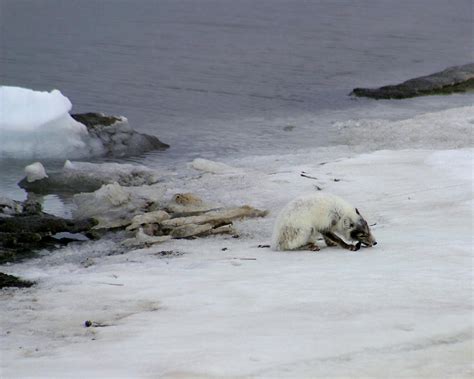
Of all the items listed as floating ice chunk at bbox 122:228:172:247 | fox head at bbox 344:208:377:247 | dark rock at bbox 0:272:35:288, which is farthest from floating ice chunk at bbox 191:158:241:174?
dark rock at bbox 0:272:35:288

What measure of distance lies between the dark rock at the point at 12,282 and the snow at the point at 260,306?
12cm

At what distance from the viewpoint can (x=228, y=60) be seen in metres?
20.3

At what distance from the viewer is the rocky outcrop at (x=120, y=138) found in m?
13.4

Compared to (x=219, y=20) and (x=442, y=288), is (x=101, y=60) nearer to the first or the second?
(x=219, y=20)

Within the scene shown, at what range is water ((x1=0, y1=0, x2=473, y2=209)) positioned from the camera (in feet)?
49.7

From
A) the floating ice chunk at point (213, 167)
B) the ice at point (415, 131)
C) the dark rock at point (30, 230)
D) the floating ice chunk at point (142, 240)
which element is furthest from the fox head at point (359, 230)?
the ice at point (415, 131)

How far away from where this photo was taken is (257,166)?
11617mm

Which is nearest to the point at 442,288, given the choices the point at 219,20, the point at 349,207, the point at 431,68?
the point at 349,207

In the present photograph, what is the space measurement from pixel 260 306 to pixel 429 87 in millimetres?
12777

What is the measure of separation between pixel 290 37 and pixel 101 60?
202 inches

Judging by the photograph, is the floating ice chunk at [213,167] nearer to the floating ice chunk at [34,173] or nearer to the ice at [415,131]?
the floating ice chunk at [34,173]

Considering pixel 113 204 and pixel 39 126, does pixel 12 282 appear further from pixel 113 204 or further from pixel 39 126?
pixel 39 126

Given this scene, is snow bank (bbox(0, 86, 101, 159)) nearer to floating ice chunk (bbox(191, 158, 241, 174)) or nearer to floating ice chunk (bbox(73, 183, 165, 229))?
floating ice chunk (bbox(191, 158, 241, 174))

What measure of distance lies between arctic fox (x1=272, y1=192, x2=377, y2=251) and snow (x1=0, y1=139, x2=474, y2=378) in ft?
0.47
